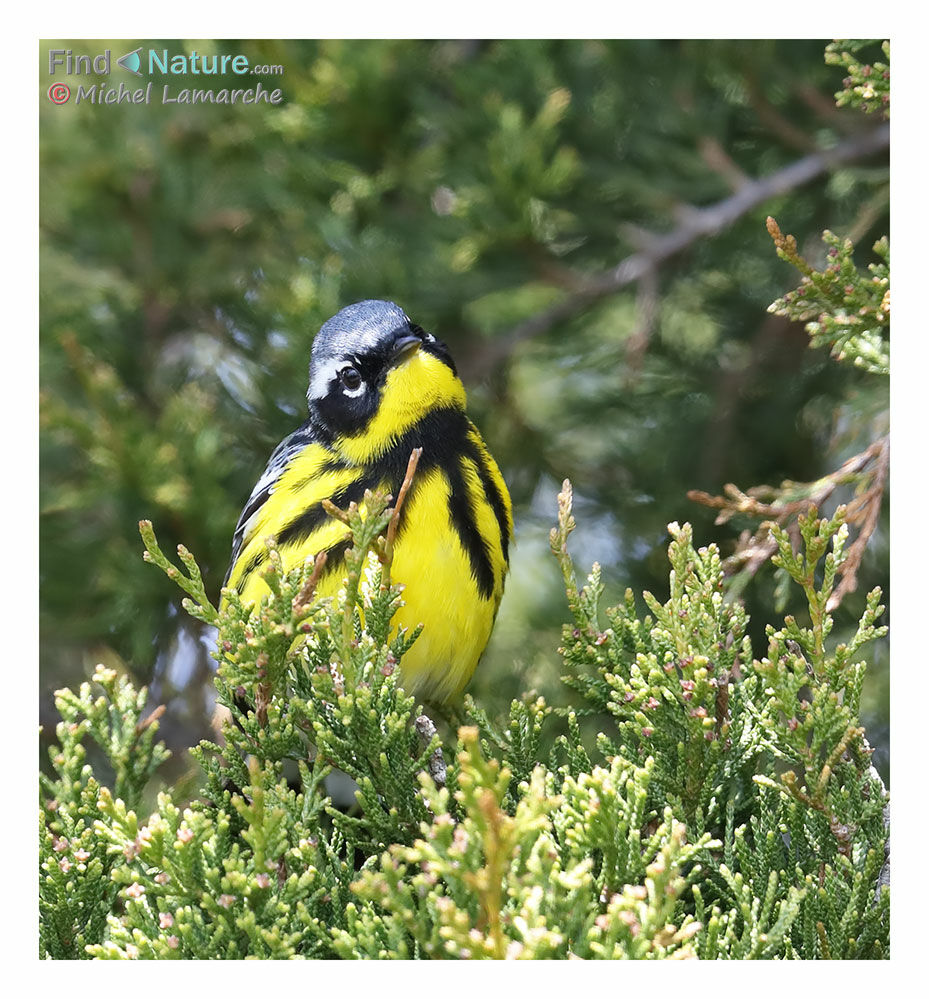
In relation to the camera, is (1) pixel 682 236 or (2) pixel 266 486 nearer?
(2) pixel 266 486

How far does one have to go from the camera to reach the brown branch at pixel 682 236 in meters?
2.54

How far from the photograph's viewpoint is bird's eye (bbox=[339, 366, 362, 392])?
2.18 meters

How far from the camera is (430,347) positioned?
7.38 ft

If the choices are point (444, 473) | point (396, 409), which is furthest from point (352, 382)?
point (444, 473)

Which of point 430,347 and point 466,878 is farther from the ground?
point 430,347

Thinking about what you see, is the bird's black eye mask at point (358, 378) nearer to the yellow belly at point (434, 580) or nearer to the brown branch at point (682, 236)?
the yellow belly at point (434, 580)

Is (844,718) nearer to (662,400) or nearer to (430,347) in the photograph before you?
(430,347)

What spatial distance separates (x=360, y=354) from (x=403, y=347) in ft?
0.30

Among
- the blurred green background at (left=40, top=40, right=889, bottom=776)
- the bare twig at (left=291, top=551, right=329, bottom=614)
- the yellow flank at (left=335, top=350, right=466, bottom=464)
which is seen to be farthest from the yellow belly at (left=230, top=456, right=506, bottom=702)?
the blurred green background at (left=40, top=40, right=889, bottom=776)

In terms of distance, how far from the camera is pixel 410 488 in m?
2.04

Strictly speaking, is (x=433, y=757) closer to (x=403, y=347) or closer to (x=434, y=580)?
(x=434, y=580)

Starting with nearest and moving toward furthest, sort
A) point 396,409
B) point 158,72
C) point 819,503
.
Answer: point 819,503, point 396,409, point 158,72
